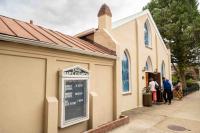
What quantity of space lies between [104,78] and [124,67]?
383cm

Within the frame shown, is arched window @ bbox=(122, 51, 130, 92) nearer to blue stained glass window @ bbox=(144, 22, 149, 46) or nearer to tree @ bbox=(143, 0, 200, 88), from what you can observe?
blue stained glass window @ bbox=(144, 22, 149, 46)

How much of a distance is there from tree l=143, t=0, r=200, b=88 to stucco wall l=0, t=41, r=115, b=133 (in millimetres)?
18052

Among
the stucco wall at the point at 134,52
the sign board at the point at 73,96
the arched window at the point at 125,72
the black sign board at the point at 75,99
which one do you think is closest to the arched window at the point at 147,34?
the stucco wall at the point at 134,52

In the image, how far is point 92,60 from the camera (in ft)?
25.1

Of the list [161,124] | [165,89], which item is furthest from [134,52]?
[161,124]

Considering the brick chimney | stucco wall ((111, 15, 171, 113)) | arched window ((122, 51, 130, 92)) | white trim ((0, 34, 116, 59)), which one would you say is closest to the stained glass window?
stucco wall ((111, 15, 171, 113))

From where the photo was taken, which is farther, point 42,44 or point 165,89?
point 165,89

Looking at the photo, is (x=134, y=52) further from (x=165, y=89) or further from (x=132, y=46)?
(x=165, y=89)

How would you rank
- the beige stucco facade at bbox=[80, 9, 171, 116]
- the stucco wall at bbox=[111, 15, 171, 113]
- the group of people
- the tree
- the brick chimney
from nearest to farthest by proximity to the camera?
the beige stucco facade at bbox=[80, 9, 171, 116]
the brick chimney
the stucco wall at bbox=[111, 15, 171, 113]
the group of people
the tree

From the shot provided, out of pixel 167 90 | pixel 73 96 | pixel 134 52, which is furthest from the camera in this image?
pixel 167 90

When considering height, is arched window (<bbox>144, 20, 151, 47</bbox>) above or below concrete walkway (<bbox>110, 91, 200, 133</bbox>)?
above

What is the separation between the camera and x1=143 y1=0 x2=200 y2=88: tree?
21.5 metres

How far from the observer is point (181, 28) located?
22.2m

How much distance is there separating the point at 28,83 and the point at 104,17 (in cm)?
559
